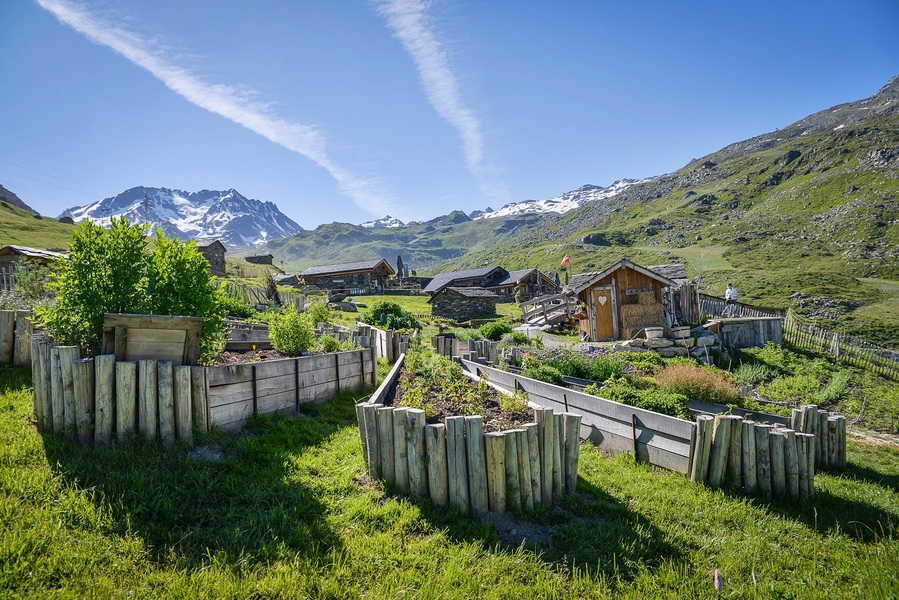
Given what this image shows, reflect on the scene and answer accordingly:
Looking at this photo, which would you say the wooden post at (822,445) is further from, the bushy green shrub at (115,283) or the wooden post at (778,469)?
the bushy green shrub at (115,283)

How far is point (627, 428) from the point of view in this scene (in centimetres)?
684

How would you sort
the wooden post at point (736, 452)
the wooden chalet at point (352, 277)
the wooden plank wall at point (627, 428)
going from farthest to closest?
the wooden chalet at point (352, 277)
the wooden plank wall at point (627, 428)
the wooden post at point (736, 452)

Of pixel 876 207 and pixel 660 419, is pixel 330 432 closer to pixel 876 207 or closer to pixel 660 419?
pixel 660 419

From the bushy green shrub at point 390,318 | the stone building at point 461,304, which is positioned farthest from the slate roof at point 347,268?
the bushy green shrub at point 390,318

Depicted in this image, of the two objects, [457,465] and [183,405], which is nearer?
[457,465]

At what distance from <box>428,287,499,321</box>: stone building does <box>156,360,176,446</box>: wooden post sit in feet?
110

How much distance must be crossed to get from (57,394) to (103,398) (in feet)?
2.07

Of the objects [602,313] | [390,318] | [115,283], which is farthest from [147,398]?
[602,313]

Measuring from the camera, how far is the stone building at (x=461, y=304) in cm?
3900

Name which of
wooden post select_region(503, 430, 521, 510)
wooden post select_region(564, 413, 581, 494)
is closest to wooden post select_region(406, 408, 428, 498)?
wooden post select_region(503, 430, 521, 510)

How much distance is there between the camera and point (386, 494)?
15.8 ft

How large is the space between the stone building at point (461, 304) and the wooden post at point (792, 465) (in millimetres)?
32648

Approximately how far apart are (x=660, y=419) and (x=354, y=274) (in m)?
51.9

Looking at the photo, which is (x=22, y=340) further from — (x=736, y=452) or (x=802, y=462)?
(x=802, y=462)
